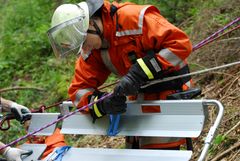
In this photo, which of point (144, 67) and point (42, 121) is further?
point (42, 121)

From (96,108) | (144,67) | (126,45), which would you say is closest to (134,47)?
(126,45)

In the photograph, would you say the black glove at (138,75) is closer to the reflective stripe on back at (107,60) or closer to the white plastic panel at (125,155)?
the reflective stripe on back at (107,60)

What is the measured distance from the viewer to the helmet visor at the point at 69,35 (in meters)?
3.15

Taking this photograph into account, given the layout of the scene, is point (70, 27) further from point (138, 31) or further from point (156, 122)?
point (156, 122)

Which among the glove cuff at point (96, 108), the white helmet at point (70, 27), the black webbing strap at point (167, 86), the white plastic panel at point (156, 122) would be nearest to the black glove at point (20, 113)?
Answer: the white plastic panel at point (156, 122)

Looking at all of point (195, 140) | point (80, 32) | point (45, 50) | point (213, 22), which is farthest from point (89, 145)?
point (45, 50)

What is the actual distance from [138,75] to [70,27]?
0.60m

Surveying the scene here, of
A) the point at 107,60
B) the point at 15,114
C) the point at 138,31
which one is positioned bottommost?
the point at 15,114

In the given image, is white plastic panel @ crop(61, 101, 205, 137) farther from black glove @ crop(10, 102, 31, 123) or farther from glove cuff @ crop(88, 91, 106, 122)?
black glove @ crop(10, 102, 31, 123)

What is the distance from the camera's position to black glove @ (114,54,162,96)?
306cm

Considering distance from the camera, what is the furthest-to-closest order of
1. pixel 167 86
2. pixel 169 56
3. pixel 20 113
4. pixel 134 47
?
pixel 20 113
pixel 167 86
pixel 134 47
pixel 169 56

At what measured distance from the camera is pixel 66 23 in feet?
10.4

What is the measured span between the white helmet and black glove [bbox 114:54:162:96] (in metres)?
0.43

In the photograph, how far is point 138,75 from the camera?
3.12 m
